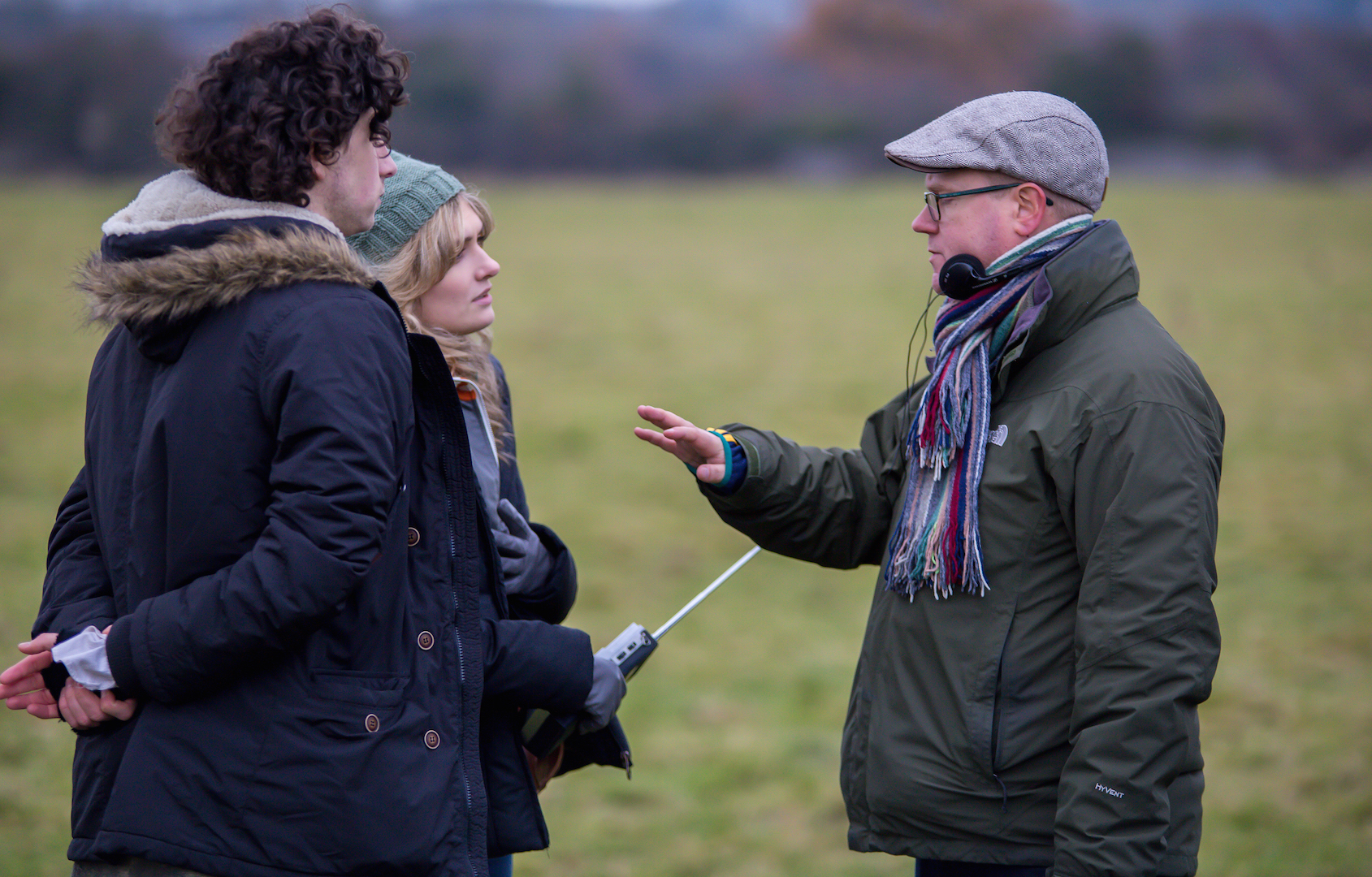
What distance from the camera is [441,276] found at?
8.07ft

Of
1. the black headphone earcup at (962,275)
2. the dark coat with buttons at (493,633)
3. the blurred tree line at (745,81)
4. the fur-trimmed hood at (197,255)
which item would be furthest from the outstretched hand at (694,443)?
the blurred tree line at (745,81)

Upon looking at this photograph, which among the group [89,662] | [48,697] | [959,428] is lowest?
[48,697]

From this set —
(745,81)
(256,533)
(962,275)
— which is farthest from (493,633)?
(745,81)

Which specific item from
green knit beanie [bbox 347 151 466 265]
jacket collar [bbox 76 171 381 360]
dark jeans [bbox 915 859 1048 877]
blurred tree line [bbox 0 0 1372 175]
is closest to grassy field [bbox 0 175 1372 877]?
jacket collar [bbox 76 171 381 360]

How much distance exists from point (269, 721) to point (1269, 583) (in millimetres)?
7271

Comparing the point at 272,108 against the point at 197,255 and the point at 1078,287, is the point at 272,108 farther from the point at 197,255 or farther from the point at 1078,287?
the point at 1078,287

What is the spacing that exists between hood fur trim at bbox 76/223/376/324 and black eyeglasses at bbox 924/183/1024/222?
3.91 ft

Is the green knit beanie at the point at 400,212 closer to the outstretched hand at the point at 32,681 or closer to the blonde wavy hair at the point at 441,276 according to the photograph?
the blonde wavy hair at the point at 441,276

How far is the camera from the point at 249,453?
1.76 meters

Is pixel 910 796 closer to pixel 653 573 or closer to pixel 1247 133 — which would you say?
pixel 653 573

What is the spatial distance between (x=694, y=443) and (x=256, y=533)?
1.00m

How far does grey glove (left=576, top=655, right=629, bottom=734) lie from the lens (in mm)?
2326

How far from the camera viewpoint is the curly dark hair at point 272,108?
5.90 ft

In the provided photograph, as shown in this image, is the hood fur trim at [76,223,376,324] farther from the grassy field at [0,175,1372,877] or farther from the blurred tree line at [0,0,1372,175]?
the blurred tree line at [0,0,1372,175]
